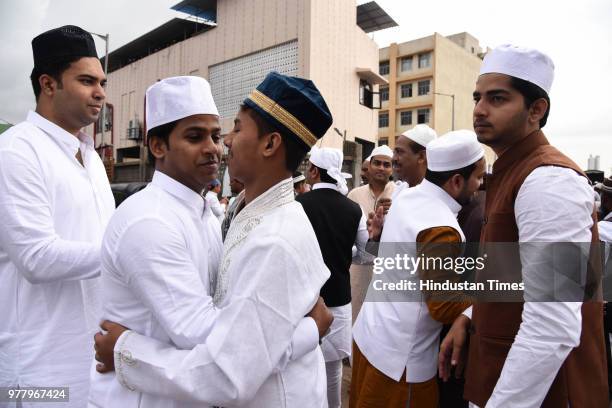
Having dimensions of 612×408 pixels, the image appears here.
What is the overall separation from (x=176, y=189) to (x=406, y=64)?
39.0 meters

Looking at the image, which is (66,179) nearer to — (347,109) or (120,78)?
(347,109)

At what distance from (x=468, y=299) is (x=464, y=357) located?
0.29 meters

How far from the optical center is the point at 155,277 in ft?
3.97

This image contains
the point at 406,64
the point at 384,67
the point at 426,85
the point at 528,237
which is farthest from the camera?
the point at 384,67

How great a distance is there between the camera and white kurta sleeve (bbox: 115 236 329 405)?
112 cm

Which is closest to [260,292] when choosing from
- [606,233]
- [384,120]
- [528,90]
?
[528,90]

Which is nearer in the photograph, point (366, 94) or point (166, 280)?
point (166, 280)

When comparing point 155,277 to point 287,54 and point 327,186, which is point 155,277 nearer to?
point 327,186

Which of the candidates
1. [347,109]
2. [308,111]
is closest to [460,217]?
[308,111]

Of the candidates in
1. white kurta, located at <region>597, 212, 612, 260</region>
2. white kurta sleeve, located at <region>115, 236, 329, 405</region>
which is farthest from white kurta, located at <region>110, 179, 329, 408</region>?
white kurta, located at <region>597, 212, 612, 260</region>

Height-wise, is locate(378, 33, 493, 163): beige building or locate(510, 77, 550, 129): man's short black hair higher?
locate(378, 33, 493, 163): beige building

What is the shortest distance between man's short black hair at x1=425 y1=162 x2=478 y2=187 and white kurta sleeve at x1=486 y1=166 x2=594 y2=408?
2.80 feet

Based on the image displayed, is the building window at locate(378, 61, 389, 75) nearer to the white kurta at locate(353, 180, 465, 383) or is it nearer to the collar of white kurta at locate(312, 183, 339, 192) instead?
the collar of white kurta at locate(312, 183, 339, 192)

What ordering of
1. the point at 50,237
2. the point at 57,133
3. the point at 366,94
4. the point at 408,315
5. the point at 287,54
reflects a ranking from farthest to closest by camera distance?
the point at 366,94 < the point at 287,54 < the point at 408,315 < the point at 57,133 < the point at 50,237
